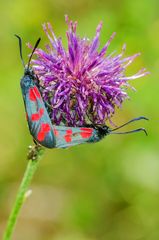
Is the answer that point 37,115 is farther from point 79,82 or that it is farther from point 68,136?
point 79,82

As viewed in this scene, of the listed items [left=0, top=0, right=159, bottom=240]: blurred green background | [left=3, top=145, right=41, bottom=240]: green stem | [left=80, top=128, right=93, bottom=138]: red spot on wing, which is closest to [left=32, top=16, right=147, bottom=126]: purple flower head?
[left=80, top=128, right=93, bottom=138]: red spot on wing

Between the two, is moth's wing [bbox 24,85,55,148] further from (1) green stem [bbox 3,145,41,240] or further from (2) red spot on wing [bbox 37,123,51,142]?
Result: (1) green stem [bbox 3,145,41,240]

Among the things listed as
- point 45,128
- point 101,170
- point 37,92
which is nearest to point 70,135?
point 45,128

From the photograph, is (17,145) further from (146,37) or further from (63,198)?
(146,37)

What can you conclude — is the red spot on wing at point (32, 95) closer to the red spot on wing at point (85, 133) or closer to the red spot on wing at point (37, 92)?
the red spot on wing at point (37, 92)

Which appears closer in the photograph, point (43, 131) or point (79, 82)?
point (43, 131)

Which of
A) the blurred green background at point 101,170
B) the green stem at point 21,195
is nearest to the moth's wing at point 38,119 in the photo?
the green stem at point 21,195
